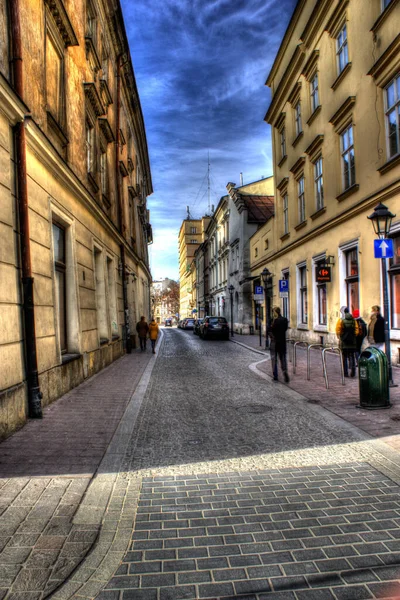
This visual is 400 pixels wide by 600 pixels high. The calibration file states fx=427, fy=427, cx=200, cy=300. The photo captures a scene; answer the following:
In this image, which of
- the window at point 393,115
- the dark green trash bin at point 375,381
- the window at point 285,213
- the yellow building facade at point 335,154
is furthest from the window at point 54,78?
the window at point 285,213

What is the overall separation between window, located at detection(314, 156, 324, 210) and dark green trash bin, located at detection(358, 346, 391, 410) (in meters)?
11.5

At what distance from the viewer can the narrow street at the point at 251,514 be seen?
2637mm

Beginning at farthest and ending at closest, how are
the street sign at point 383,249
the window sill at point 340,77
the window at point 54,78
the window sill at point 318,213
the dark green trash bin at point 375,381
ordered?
the window sill at point 318,213, the window sill at point 340,77, the window at point 54,78, the street sign at point 383,249, the dark green trash bin at point 375,381

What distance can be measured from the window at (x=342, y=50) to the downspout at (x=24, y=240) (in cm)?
1164

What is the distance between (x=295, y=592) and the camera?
2.54 metres

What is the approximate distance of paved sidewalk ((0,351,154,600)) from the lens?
277 centimetres

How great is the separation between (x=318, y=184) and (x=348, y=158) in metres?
3.22

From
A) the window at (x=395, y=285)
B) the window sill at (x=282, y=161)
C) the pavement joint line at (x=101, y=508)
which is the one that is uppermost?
the window sill at (x=282, y=161)

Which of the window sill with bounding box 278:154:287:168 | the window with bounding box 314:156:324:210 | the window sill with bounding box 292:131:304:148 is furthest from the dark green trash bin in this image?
the window sill with bounding box 278:154:287:168

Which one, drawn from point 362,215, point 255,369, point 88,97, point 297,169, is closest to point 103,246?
point 88,97

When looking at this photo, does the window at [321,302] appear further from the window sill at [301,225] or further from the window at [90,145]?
the window at [90,145]

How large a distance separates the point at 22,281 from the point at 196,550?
5.00 meters

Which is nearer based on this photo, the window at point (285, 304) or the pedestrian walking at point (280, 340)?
the pedestrian walking at point (280, 340)

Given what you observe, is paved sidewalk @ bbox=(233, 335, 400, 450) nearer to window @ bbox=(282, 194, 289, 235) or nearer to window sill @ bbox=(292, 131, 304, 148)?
window sill @ bbox=(292, 131, 304, 148)
